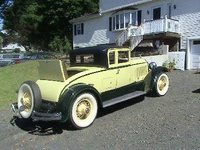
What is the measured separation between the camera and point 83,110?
325 inches

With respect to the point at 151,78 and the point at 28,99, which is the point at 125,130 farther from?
the point at 151,78

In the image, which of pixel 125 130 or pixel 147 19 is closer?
pixel 125 130

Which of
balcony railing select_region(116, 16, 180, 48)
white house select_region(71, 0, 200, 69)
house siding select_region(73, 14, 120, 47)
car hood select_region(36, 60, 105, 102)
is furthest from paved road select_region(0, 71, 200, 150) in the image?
house siding select_region(73, 14, 120, 47)

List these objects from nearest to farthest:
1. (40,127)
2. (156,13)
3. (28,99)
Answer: (28,99) < (40,127) < (156,13)

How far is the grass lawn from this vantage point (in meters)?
12.5

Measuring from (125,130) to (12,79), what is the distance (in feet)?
34.3

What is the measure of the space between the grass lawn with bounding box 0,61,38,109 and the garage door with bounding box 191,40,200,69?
10.7 meters

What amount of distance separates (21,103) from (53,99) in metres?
1.07

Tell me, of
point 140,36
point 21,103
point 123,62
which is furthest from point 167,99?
point 140,36

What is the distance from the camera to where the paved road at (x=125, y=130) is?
6851 mm

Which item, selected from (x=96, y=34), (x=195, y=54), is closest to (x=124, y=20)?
(x=96, y=34)

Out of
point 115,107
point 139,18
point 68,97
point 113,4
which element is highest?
point 113,4

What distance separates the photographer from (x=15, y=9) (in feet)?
158

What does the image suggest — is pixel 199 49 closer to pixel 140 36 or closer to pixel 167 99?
pixel 140 36
